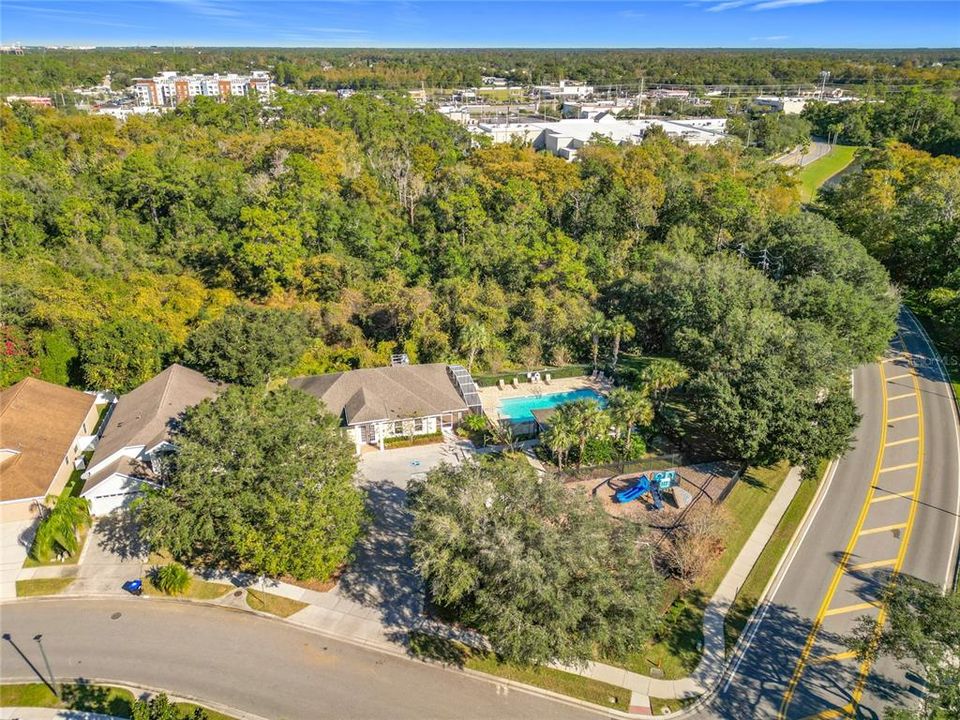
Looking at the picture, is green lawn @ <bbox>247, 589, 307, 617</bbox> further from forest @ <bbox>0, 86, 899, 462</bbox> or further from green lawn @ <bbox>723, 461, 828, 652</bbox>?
green lawn @ <bbox>723, 461, 828, 652</bbox>

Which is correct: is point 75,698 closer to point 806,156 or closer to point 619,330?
point 619,330

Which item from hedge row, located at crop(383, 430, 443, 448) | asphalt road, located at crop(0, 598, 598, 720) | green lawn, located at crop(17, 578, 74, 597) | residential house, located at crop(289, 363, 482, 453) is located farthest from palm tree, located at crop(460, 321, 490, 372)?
green lawn, located at crop(17, 578, 74, 597)

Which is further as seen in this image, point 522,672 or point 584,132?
point 584,132

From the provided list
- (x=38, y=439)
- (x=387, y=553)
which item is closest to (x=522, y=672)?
(x=387, y=553)

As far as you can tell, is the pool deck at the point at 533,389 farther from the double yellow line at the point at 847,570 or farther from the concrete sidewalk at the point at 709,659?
the double yellow line at the point at 847,570

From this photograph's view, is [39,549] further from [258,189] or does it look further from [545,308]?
[258,189]
